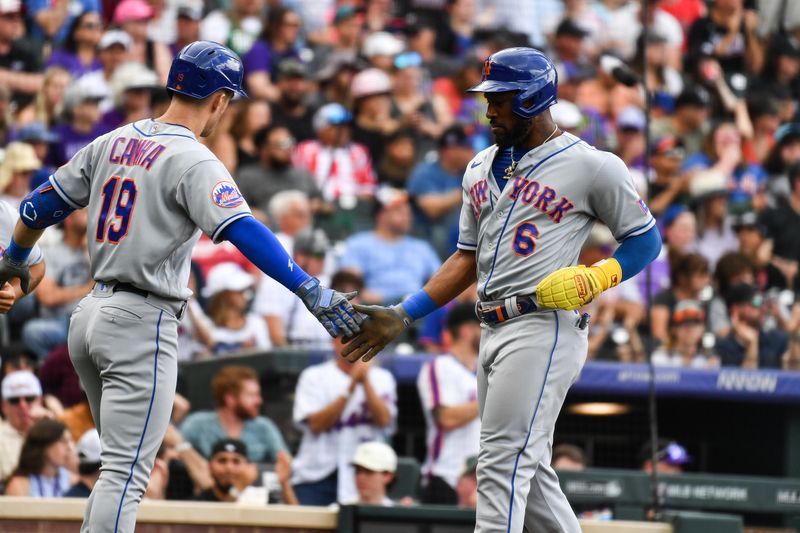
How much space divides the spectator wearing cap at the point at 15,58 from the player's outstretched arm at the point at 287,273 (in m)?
6.60

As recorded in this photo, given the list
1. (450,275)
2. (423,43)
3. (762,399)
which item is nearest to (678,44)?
(423,43)

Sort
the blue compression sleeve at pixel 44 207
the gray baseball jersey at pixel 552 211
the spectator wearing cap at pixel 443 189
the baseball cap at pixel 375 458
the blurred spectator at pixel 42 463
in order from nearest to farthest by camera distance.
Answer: the gray baseball jersey at pixel 552 211 → the blue compression sleeve at pixel 44 207 → the blurred spectator at pixel 42 463 → the baseball cap at pixel 375 458 → the spectator wearing cap at pixel 443 189

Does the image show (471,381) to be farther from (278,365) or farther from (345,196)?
(345,196)

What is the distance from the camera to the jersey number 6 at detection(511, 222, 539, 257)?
514cm

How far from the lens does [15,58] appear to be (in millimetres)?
11312

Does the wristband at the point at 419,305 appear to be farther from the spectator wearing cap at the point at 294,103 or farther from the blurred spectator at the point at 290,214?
the spectator wearing cap at the point at 294,103

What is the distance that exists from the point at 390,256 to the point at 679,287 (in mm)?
2041

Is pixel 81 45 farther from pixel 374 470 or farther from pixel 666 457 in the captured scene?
pixel 666 457

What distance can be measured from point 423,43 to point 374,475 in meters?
5.77

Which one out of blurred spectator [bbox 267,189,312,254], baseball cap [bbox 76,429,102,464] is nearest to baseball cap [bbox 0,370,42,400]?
baseball cap [bbox 76,429,102,464]

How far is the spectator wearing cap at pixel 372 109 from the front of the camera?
11.2 m

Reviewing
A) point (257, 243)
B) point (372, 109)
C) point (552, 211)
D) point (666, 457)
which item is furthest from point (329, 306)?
point (372, 109)

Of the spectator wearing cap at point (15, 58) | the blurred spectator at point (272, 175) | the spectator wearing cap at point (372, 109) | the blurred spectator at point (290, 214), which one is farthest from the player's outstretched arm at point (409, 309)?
the spectator wearing cap at point (15, 58)

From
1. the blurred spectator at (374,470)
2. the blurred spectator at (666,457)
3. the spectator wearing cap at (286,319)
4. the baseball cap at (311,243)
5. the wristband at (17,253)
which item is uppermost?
the wristband at (17,253)
